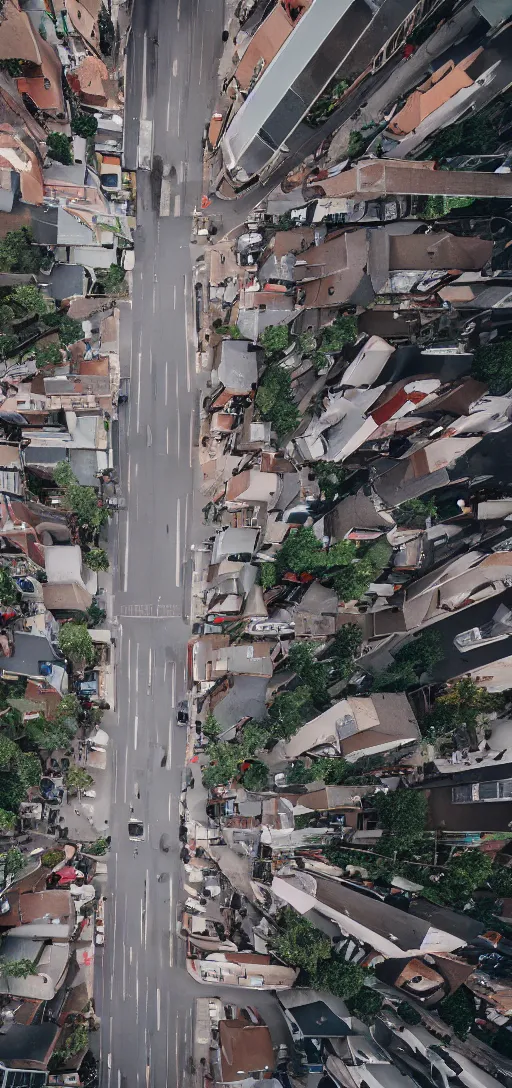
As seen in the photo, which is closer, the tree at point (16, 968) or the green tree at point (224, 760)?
the tree at point (16, 968)

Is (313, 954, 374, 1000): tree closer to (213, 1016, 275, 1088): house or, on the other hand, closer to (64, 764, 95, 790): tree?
(213, 1016, 275, 1088): house

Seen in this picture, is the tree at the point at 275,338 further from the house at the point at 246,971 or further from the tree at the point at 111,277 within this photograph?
the house at the point at 246,971

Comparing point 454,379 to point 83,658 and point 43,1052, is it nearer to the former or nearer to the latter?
point 83,658

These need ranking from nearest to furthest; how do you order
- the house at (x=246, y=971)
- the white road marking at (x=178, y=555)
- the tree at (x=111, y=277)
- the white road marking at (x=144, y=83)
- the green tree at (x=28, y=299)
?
1. the green tree at (x=28, y=299)
2. the house at (x=246, y=971)
3. the tree at (x=111, y=277)
4. the white road marking at (x=144, y=83)
5. the white road marking at (x=178, y=555)

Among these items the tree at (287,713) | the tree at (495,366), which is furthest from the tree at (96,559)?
the tree at (495,366)

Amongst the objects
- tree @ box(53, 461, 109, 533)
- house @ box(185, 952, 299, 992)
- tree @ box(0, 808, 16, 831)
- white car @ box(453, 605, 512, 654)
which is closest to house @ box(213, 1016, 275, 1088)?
house @ box(185, 952, 299, 992)

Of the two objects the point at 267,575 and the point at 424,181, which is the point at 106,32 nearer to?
the point at 424,181

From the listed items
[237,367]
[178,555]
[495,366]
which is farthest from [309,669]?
[495,366]

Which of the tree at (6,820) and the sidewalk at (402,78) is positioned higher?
A: the sidewalk at (402,78)
